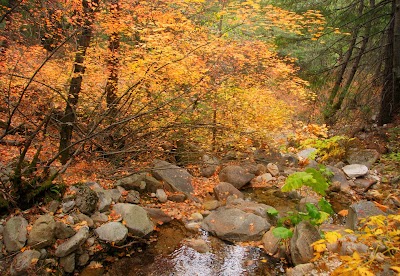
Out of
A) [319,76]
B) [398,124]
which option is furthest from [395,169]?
[319,76]

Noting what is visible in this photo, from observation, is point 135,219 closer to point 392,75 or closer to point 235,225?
point 235,225

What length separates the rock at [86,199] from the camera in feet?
19.4

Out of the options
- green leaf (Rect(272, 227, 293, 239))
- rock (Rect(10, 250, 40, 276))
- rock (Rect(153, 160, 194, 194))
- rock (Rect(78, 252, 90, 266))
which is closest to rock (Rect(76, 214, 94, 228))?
rock (Rect(78, 252, 90, 266))

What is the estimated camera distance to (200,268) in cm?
550

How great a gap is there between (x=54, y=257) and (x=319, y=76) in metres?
11.5

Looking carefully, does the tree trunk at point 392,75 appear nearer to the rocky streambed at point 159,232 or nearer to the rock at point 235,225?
the rocky streambed at point 159,232

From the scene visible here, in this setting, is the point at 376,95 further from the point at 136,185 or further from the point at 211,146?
the point at 136,185

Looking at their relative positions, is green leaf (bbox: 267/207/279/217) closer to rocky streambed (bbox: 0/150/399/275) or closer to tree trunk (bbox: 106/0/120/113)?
rocky streambed (bbox: 0/150/399/275)

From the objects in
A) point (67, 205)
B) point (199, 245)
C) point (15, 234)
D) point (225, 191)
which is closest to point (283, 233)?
point (199, 245)

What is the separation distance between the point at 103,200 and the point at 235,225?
2.92 meters

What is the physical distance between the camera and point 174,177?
8508 millimetres

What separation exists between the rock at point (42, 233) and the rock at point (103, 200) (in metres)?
1.15

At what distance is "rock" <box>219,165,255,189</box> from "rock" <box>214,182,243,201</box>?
1.87 feet

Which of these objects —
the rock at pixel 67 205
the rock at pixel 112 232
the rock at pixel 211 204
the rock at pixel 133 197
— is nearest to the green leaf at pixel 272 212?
the rock at pixel 211 204
